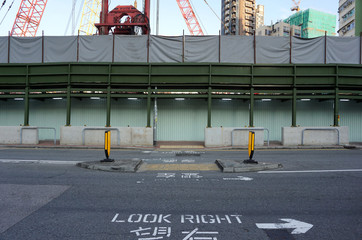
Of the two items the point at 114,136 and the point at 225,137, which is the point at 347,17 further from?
the point at 114,136

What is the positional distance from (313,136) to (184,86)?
8910mm

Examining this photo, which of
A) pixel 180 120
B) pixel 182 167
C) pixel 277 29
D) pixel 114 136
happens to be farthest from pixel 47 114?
pixel 277 29

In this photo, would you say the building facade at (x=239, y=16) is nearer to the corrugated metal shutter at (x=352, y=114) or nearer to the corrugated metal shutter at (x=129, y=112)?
the corrugated metal shutter at (x=352, y=114)

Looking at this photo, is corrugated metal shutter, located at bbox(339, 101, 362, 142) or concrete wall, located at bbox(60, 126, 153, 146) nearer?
concrete wall, located at bbox(60, 126, 153, 146)

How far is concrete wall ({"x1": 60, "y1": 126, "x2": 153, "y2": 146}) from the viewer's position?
16.3 metres

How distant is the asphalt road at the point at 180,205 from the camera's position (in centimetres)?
398

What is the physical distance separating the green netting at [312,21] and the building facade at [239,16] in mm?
44027

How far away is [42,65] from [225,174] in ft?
50.9

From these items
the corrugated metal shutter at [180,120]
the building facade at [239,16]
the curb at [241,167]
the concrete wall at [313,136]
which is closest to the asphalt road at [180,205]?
the curb at [241,167]

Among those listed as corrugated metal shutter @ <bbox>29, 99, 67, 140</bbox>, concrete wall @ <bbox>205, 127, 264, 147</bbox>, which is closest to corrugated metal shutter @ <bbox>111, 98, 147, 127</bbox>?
corrugated metal shutter @ <bbox>29, 99, 67, 140</bbox>

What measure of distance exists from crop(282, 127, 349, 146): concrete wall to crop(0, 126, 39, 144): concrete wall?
52.2 ft

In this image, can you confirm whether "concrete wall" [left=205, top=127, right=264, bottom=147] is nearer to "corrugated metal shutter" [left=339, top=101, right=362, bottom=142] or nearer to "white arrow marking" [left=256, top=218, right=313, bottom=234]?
"corrugated metal shutter" [left=339, top=101, right=362, bottom=142]

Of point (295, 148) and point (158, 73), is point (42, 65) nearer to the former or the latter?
point (158, 73)

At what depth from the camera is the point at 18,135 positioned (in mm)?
16641
